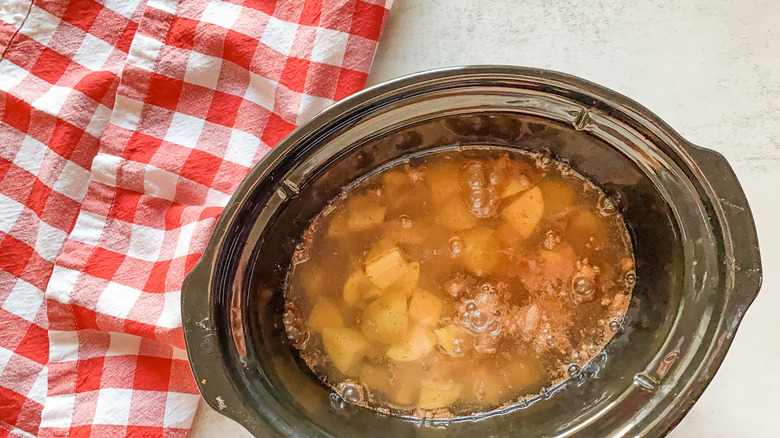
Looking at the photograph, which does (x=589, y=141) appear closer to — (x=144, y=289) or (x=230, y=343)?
(x=230, y=343)

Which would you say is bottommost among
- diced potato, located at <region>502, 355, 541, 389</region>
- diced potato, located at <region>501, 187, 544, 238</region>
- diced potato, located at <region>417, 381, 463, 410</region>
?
diced potato, located at <region>417, 381, 463, 410</region>

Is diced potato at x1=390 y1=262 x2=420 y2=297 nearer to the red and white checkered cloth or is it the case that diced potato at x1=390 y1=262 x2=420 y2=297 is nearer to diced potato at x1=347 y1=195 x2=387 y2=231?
diced potato at x1=347 y1=195 x2=387 y2=231

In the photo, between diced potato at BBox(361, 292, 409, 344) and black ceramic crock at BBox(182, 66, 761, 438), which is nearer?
black ceramic crock at BBox(182, 66, 761, 438)

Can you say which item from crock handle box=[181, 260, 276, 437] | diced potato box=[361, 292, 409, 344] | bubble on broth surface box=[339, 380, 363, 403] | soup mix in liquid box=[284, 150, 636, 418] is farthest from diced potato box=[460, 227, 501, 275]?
crock handle box=[181, 260, 276, 437]

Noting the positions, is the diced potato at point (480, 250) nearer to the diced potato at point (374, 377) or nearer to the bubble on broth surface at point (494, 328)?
the bubble on broth surface at point (494, 328)

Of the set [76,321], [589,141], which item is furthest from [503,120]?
[76,321]

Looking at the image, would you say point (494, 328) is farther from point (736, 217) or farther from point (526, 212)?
point (736, 217)
